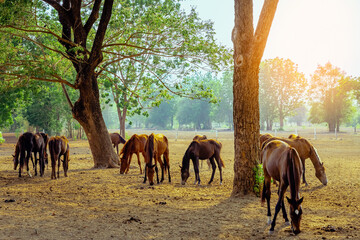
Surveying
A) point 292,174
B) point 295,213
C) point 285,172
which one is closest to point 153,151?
point 285,172

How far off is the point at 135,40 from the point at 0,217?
38.3 ft

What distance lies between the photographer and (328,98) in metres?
67.4

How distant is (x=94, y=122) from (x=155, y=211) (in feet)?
29.7

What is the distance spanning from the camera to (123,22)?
1702cm

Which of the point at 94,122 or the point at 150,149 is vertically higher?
the point at 94,122

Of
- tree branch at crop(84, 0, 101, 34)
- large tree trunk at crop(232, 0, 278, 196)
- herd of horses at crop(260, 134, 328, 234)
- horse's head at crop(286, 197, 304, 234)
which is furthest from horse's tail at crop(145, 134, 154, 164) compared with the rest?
tree branch at crop(84, 0, 101, 34)

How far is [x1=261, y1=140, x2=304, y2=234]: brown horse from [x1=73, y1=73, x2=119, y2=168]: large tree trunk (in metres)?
10.3

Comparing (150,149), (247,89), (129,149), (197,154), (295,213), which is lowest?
(295,213)

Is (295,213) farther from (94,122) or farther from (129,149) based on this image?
(94,122)

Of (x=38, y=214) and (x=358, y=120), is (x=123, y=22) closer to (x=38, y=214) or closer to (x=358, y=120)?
(x=38, y=214)

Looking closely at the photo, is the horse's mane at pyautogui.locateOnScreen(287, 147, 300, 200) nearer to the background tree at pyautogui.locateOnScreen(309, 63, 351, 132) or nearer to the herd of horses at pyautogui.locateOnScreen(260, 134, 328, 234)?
the herd of horses at pyautogui.locateOnScreen(260, 134, 328, 234)

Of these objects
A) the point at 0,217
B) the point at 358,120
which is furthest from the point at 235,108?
the point at 358,120

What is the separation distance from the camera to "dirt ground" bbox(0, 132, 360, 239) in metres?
6.20

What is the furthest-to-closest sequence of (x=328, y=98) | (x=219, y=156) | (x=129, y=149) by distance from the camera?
(x=328, y=98) < (x=129, y=149) < (x=219, y=156)
